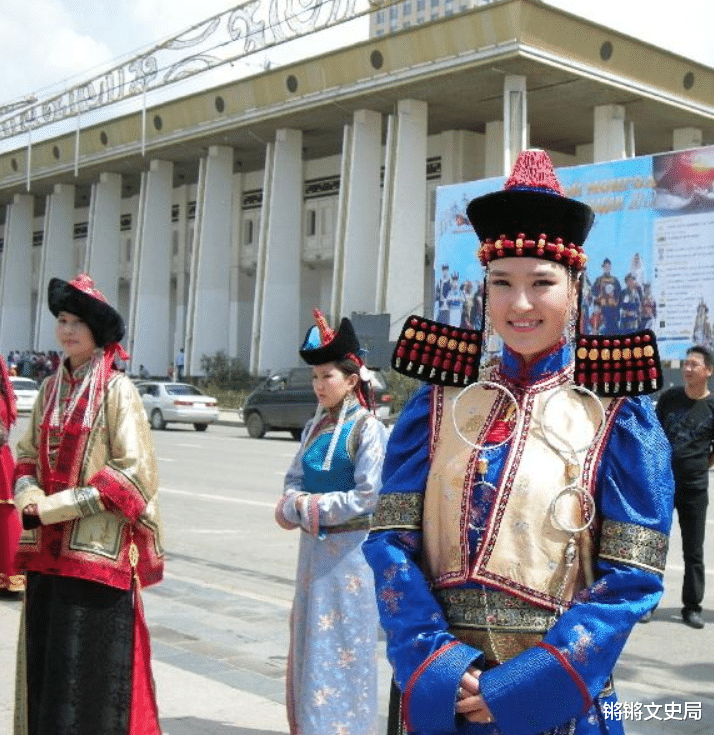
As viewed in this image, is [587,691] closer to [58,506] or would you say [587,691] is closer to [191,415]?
[58,506]

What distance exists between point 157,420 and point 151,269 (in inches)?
683

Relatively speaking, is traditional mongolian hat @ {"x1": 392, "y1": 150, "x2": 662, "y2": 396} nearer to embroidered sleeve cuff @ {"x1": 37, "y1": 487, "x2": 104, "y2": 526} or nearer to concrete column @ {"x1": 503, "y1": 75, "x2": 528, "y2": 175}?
embroidered sleeve cuff @ {"x1": 37, "y1": 487, "x2": 104, "y2": 526}

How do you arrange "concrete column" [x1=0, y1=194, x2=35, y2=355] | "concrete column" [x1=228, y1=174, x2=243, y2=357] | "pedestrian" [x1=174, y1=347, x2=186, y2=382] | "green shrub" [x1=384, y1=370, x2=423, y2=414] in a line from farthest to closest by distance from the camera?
"concrete column" [x1=0, y1=194, x2=35, y2=355] < "concrete column" [x1=228, y1=174, x2=243, y2=357] < "pedestrian" [x1=174, y1=347, x2=186, y2=382] < "green shrub" [x1=384, y1=370, x2=423, y2=414]

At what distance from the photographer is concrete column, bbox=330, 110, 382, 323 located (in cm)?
3672

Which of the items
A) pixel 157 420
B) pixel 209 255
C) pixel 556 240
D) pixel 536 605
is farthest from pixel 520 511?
pixel 209 255

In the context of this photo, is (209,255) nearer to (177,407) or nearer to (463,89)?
(463,89)

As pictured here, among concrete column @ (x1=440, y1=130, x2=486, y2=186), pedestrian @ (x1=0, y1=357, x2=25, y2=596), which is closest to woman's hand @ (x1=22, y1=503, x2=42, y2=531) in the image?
pedestrian @ (x1=0, y1=357, x2=25, y2=596)

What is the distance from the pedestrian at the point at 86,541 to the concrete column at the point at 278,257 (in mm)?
35421

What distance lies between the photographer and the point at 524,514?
263 centimetres

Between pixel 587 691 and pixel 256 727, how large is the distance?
9.54 feet

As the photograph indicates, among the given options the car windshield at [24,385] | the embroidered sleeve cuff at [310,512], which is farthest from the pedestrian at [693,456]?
the car windshield at [24,385]

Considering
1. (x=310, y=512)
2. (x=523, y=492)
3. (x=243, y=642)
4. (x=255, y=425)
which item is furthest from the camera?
(x=255, y=425)

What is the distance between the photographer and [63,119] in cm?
4684

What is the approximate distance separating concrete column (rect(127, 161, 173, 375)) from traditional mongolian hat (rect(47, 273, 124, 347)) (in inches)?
1681
